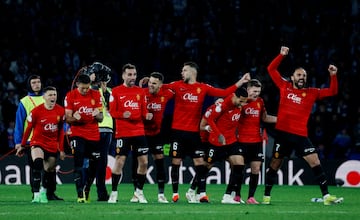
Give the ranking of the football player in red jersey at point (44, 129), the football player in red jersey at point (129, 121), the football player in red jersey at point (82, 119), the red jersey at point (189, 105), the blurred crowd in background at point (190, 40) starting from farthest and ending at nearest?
the blurred crowd in background at point (190, 40) → the red jersey at point (189, 105) → the football player in red jersey at point (44, 129) → the football player in red jersey at point (129, 121) → the football player in red jersey at point (82, 119)

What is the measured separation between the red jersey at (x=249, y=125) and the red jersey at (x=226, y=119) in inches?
12.1

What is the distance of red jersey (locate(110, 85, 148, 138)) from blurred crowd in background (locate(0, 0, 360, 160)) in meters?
11.1

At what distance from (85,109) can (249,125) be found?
314 centimetres

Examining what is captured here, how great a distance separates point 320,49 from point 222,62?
311 cm

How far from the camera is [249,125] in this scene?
1892 cm

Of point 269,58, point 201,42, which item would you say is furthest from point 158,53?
point 269,58

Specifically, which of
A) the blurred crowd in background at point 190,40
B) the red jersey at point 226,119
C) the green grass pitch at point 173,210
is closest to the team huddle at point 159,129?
the red jersey at point 226,119

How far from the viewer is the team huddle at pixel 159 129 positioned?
1820 cm

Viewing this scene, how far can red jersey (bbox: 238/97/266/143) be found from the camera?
1889 centimetres

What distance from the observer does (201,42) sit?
103 ft

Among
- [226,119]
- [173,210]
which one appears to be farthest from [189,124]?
[173,210]

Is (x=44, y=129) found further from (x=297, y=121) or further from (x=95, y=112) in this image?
(x=297, y=121)

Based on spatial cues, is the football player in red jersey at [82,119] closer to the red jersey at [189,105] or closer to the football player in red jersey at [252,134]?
the red jersey at [189,105]

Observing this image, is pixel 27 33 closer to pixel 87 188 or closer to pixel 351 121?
pixel 351 121
